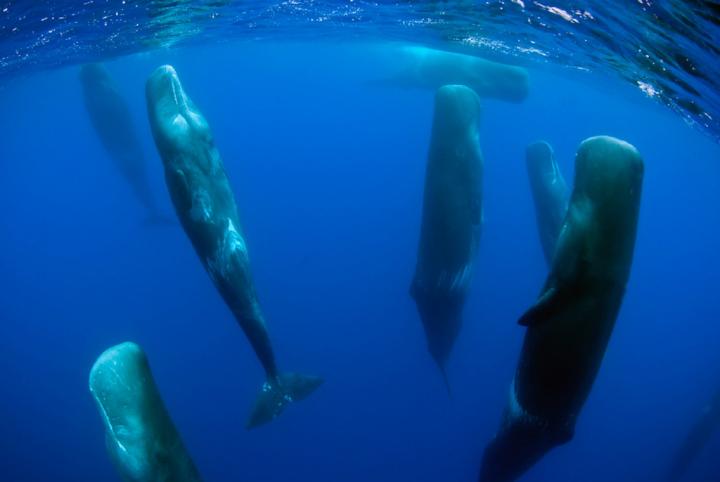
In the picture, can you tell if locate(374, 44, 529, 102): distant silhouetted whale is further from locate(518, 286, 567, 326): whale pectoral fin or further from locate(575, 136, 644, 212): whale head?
locate(518, 286, 567, 326): whale pectoral fin

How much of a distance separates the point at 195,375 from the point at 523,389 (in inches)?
861

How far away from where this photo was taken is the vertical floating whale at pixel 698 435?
1862 centimetres

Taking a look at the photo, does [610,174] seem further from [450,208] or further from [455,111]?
[455,111]

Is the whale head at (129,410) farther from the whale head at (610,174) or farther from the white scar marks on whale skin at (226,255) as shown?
the whale head at (610,174)

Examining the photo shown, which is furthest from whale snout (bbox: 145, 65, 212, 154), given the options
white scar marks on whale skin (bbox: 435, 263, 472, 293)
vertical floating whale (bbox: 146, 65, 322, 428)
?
white scar marks on whale skin (bbox: 435, 263, 472, 293)

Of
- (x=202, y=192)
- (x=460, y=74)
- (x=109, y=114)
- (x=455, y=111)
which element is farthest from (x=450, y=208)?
(x=109, y=114)

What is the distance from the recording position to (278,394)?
9242 mm

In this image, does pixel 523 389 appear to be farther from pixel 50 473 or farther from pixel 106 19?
pixel 50 473

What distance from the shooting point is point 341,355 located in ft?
78.8

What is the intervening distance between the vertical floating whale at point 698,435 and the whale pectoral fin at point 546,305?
18.9 meters

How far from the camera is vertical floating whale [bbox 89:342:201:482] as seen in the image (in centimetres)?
416

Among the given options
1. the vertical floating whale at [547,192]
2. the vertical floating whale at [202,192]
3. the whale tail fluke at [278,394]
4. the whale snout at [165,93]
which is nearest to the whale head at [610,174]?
the vertical floating whale at [202,192]

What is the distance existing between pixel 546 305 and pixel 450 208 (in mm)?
4777

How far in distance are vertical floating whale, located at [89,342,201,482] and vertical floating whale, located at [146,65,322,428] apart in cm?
270
